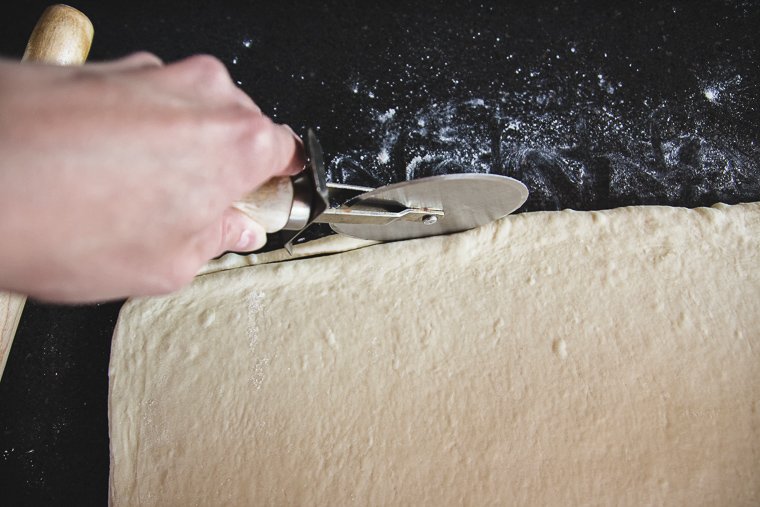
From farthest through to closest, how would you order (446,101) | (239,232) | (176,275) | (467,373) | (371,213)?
(446,101), (467,373), (371,213), (239,232), (176,275)

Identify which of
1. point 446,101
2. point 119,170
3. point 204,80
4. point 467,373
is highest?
point 446,101

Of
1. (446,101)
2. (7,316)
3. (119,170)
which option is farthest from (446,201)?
(7,316)

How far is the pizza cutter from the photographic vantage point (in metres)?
0.84

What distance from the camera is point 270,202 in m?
0.84

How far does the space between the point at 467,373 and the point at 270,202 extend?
1.74 ft

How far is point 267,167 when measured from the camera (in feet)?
2.47

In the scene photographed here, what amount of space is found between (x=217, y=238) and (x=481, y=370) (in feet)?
1.95

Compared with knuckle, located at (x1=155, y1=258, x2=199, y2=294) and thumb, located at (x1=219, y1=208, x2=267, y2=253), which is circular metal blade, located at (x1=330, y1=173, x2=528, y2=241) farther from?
knuckle, located at (x1=155, y1=258, x2=199, y2=294)

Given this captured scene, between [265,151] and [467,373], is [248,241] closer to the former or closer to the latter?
→ [265,151]

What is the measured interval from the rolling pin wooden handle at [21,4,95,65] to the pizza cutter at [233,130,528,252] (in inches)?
25.4

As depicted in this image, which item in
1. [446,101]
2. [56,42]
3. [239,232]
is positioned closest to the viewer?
[239,232]

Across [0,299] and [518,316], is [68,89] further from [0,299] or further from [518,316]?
[518,316]

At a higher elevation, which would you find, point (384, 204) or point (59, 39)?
point (59, 39)

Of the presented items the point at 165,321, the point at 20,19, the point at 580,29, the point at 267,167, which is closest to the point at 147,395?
the point at 165,321
